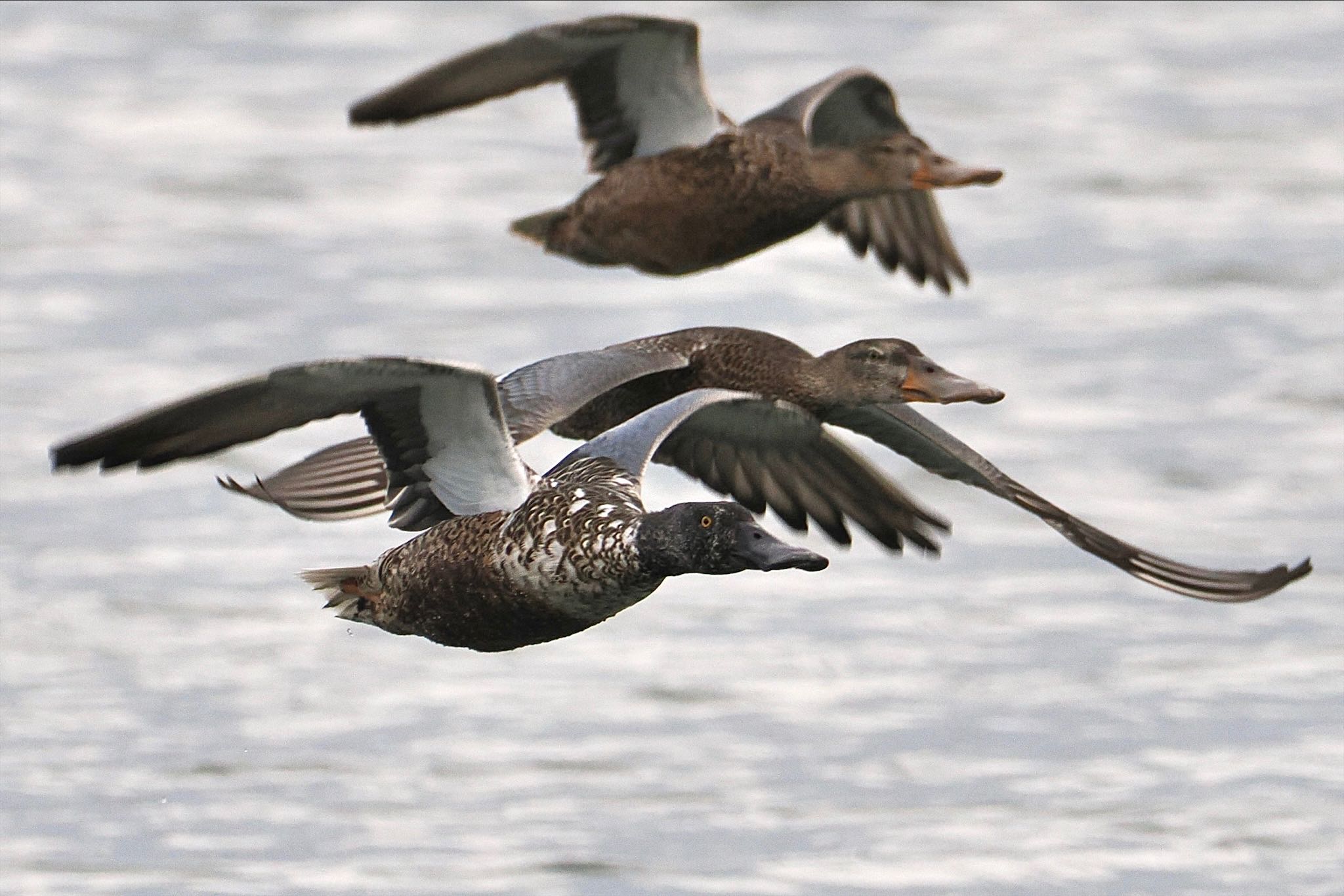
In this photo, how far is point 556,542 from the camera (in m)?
8.35

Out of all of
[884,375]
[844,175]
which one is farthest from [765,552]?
[844,175]

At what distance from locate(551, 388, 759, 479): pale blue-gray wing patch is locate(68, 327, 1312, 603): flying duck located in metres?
0.38

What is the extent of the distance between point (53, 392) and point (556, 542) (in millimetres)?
9964

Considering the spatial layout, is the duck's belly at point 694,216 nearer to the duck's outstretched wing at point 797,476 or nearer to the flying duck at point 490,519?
the duck's outstretched wing at point 797,476

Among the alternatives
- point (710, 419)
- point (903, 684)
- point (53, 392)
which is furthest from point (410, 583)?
point (53, 392)

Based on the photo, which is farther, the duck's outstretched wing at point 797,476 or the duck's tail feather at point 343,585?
the duck's outstretched wing at point 797,476

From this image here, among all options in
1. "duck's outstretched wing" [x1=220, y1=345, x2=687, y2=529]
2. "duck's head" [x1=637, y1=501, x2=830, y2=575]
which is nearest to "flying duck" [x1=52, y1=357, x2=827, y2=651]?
"duck's head" [x1=637, y1=501, x2=830, y2=575]

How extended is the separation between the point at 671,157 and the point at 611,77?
1.55ft

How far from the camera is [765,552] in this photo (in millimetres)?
7957

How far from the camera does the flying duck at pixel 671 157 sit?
11.1m

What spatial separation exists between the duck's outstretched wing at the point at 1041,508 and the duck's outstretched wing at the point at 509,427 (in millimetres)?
757

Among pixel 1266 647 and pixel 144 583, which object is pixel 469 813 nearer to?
pixel 144 583

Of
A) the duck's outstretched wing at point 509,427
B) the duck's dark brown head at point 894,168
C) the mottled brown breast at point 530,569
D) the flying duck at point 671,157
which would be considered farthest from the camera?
the duck's dark brown head at point 894,168

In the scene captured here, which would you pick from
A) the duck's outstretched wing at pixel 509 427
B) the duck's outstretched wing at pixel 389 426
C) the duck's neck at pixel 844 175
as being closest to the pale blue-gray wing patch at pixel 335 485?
the duck's outstretched wing at pixel 509 427
